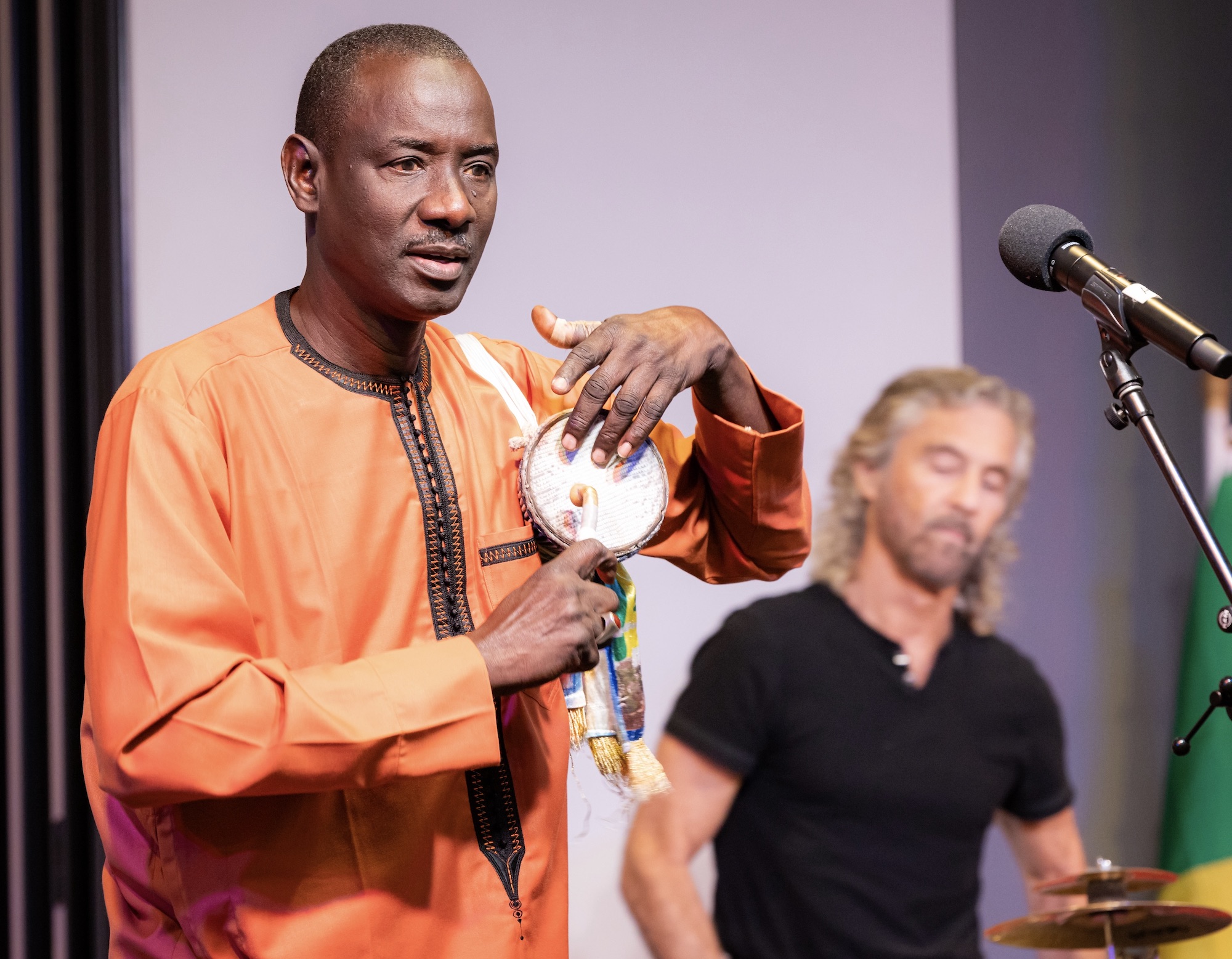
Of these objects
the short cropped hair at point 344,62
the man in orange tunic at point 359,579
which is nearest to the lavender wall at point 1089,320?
the man in orange tunic at point 359,579

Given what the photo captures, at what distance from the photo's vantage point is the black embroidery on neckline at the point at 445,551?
1509mm

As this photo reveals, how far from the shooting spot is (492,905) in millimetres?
1490

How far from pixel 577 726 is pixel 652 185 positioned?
1.37m

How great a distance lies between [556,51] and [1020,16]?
1.18 m

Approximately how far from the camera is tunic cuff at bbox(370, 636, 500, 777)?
4.26 feet

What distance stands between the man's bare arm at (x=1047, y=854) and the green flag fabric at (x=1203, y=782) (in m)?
0.23

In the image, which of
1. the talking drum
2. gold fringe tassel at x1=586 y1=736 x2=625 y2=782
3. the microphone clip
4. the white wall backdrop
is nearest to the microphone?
the microphone clip

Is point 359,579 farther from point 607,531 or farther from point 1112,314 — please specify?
point 1112,314

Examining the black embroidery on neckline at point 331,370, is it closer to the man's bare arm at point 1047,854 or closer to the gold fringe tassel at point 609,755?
the gold fringe tassel at point 609,755

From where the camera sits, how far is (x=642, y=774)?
1576 millimetres

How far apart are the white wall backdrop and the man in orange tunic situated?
0.83m

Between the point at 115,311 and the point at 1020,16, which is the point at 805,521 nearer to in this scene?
the point at 115,311

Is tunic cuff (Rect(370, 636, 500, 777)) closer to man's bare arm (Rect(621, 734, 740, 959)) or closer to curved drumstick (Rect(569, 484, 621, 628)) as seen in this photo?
curved drumstick (Rect(569, 484, 621, 628))

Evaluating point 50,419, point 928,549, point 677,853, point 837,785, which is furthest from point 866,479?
point 50,419
